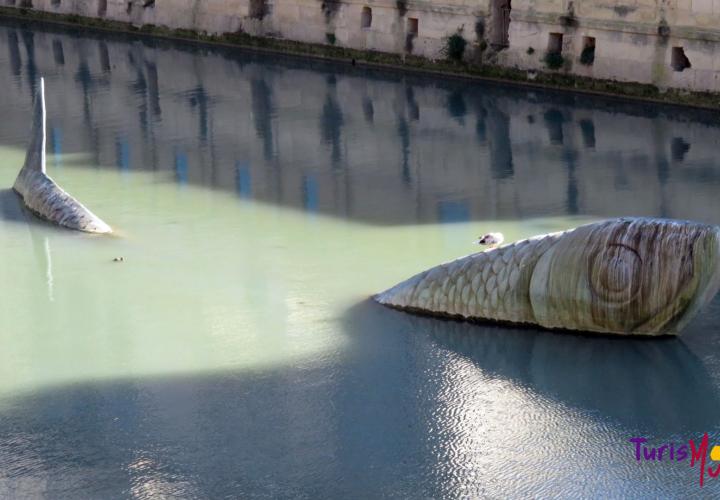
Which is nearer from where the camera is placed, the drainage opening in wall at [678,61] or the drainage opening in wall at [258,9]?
the drainage opening in wall at [678,61]

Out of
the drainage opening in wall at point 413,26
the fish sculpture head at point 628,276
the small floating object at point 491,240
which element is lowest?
the small floating object at point 491,240

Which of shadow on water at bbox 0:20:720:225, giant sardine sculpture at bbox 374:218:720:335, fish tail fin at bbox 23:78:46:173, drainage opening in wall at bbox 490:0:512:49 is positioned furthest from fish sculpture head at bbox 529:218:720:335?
drainage opening in wall at bbox 490:0:512:49

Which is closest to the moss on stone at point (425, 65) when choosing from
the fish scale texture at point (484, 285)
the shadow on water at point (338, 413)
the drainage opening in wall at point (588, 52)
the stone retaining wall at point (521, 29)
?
the stone retaining wall at point (521, 29)

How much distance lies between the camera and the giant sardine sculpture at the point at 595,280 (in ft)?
25.9

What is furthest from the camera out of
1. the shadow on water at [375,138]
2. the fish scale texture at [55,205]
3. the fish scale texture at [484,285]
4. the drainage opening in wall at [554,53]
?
the drainage opening in wall at [554,53]

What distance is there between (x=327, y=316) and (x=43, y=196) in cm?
353

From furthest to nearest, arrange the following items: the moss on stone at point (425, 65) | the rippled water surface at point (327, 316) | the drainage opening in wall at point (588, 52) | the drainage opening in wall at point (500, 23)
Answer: the drainage opening in wall at point (500, 23) < the drainage opening in wall at point (588, 52) < the moss on stone at point (425, 65) < the rippled water surface at point (327, 316)

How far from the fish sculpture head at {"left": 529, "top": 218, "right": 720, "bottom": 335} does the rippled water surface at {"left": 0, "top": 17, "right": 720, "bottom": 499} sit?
0.15 metres

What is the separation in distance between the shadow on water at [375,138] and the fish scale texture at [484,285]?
216 centimetres

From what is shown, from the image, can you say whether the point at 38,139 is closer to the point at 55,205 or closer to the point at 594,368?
the point at 55,205

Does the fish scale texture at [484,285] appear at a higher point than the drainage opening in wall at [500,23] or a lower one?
lower

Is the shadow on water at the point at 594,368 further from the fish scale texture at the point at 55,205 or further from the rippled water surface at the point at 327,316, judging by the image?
the fish scale texture at the point at 55,205

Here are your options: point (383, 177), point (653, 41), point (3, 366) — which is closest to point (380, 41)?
point (653, 41)

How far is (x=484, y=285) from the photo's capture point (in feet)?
28.0
